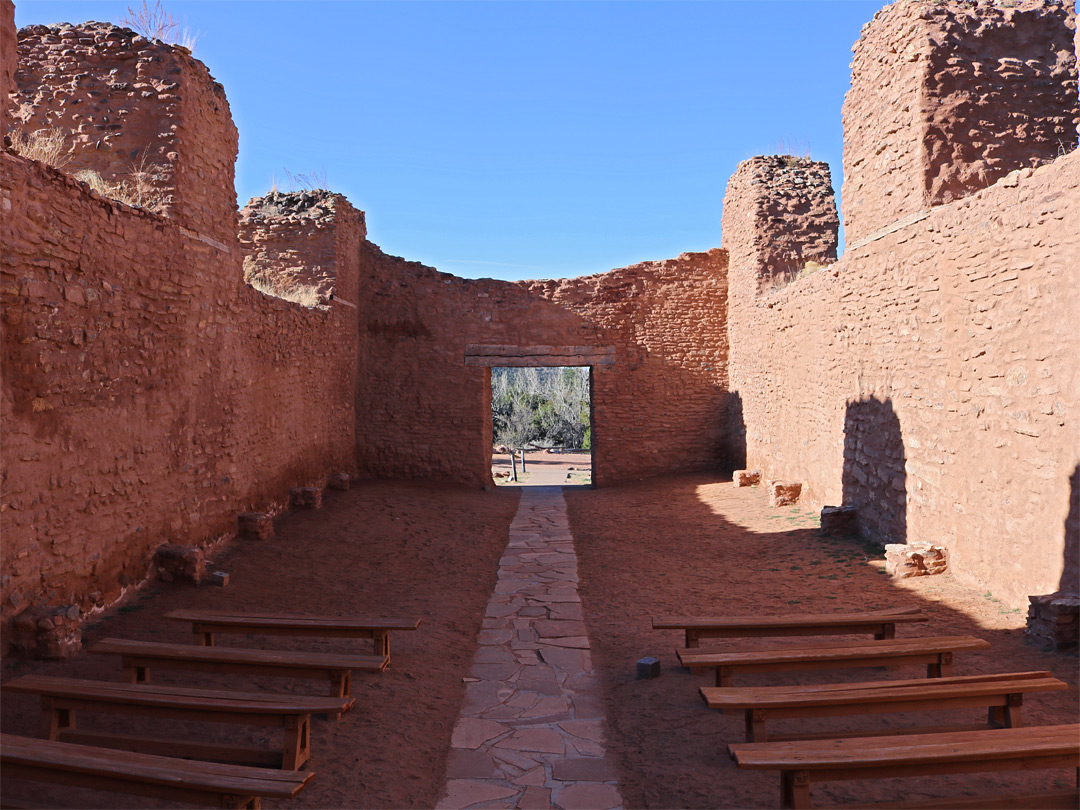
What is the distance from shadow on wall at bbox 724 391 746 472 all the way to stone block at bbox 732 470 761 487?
927mm

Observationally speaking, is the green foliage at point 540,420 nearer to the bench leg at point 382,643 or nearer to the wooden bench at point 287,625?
the bench leg at point 382,643

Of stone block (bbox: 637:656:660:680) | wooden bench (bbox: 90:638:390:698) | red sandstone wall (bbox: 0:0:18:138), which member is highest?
red sandstone wall (bbox: 0:0:18:138)

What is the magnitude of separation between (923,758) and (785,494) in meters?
8.09

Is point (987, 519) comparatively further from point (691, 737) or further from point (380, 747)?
point (380, 747)

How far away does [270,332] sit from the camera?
9453mm

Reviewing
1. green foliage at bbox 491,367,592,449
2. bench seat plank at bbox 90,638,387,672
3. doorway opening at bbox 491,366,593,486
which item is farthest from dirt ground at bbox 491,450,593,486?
bench seat plank at bbox 90,638,387,672

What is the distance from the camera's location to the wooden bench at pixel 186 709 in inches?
140

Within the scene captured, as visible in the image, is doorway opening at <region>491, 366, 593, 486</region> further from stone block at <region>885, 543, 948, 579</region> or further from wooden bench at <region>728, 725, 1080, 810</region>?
wooden bench at <region>728, 725, 1080, 810</region>

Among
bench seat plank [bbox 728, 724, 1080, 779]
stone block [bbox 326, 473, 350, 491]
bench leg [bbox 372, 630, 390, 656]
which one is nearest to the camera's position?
bench seat plank [bbox 728, 724, 1080, 779]

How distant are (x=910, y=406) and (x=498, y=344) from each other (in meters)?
8.19

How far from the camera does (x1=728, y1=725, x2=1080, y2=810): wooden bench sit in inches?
117

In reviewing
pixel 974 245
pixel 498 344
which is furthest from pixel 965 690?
pixel 498 344

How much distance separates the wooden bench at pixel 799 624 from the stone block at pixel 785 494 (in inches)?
226

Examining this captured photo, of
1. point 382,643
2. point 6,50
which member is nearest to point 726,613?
point 382,643
